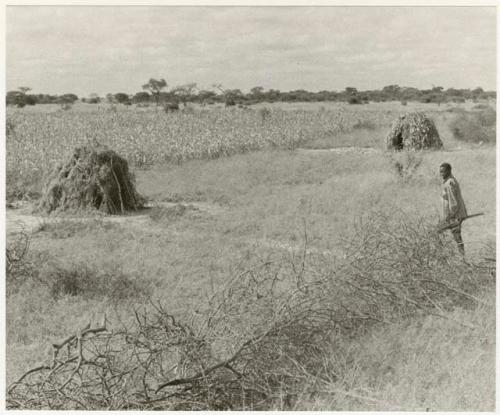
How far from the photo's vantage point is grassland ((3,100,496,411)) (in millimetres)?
5387

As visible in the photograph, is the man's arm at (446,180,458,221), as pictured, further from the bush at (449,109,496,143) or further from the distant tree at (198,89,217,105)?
the distant tree at (198,89,217,105)

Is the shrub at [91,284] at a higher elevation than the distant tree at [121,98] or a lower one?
lower

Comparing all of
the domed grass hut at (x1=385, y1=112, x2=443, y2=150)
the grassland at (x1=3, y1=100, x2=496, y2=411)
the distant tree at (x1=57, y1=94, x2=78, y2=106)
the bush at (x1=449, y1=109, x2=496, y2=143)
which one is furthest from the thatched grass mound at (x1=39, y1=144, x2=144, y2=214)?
the distant tree at (x1=57, y1=94, x2=78, y2=106)

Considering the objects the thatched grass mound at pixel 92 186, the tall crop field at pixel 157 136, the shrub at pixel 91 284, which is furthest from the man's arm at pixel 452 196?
the tall crop field at pixel 157 136

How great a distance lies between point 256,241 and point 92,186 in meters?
4.14

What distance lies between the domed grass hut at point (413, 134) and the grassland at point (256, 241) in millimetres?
709

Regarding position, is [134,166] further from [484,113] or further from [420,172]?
[484,113]

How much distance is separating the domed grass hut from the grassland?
0.71 m

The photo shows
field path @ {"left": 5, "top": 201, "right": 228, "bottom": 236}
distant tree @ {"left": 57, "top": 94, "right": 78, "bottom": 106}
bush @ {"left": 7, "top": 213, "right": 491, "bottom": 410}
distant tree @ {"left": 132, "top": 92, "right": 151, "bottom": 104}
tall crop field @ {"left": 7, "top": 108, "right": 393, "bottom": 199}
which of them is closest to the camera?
bush @ {"left": 7, "top": 213, "right": 491, "bottom": 410}

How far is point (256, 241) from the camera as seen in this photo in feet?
34.9

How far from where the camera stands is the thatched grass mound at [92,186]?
13047mm

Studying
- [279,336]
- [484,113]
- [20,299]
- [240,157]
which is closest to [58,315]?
[20,299]

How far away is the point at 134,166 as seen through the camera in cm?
1856

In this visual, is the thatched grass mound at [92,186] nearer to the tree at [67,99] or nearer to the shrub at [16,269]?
the shrub at [16,269]
